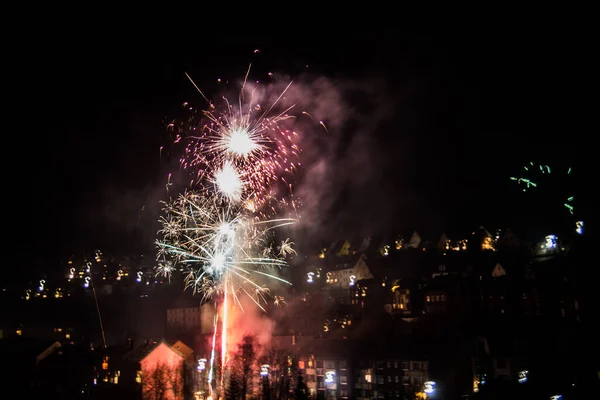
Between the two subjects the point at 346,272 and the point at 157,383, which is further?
the point at 346,272

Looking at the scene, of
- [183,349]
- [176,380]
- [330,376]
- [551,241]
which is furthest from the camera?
[551,241]

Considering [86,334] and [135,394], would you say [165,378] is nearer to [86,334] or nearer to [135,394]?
[135,394]

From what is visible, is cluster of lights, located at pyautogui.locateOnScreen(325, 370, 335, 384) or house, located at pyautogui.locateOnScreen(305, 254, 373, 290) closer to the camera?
cluster of lights, located at pyautogui.locateOnScreen(325, 370, 335, 384)

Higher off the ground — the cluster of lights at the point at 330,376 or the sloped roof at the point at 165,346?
the sloped roof at the point at 165,346

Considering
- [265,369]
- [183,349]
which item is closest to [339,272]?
[183,349]

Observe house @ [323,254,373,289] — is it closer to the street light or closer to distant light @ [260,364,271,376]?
distant light @ [260,364,271,376]

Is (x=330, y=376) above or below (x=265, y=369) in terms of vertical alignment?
below

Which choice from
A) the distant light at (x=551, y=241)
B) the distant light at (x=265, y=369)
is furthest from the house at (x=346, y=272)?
the distant light at (x=265, y=369)

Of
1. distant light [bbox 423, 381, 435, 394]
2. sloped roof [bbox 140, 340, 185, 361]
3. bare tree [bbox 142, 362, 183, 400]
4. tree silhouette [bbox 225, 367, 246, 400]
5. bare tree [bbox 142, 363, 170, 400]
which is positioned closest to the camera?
tree silhouette [bbox 225, 367, 246, 400]

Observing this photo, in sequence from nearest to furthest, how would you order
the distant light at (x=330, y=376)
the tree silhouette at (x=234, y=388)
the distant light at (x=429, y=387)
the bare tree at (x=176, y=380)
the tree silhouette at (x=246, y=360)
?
the tree silhouette at (x=234, y=388) → the tree silhouette at (x=246, y=360) → the distant light at (x=429, y=387) → the bare tree at (x=176, y=380) → the distant light at (x=330, y=376)

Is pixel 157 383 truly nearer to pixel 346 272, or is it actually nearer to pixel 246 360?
pixel 246 360

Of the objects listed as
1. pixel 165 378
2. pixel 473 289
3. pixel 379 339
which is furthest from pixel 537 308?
pixel 165 378

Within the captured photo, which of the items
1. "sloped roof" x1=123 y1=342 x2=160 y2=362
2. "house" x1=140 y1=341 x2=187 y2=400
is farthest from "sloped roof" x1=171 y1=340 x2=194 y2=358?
"sloped roof" x1=123 y1=342 x2=160 y2=362

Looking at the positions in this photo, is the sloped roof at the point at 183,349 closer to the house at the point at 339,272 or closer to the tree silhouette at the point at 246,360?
the tree silhouette at the point at 246,360
